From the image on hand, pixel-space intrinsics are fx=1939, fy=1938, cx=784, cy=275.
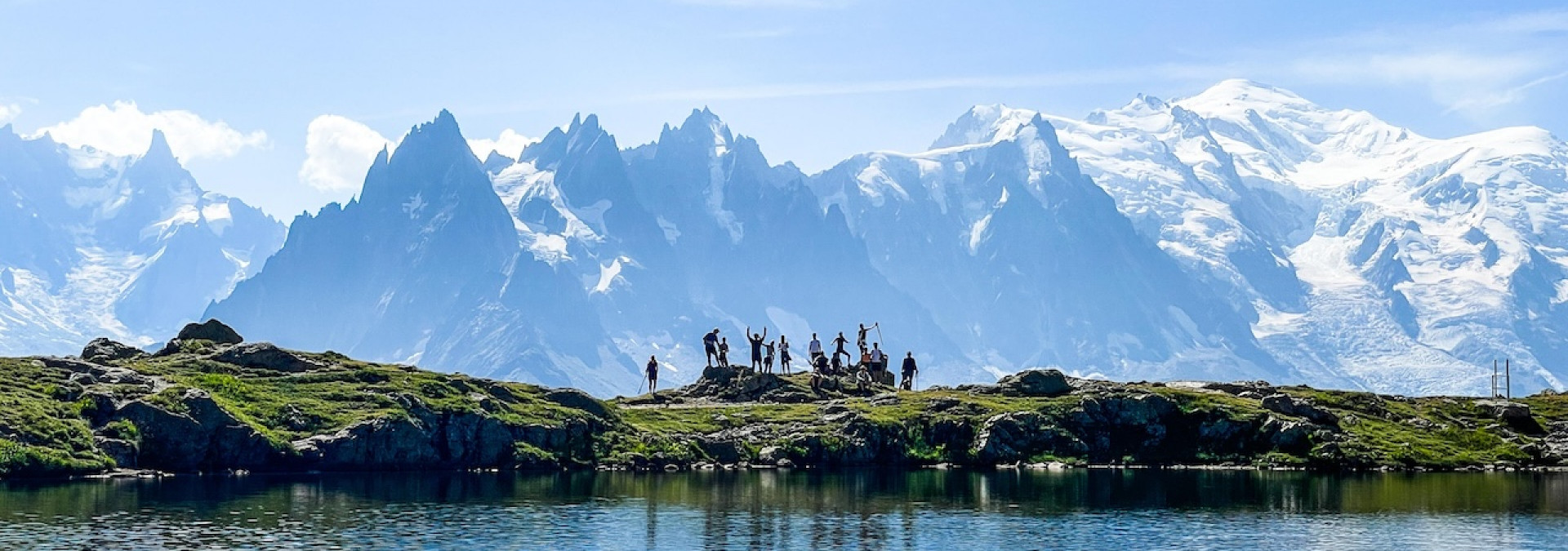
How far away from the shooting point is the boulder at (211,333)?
180750mm

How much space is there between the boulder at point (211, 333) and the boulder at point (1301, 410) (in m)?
94.6

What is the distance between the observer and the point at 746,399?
184 metres

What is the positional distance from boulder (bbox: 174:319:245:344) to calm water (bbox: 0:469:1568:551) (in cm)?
4267

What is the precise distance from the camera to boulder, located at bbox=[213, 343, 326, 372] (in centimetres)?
16900

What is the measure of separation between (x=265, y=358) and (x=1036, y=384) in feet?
238

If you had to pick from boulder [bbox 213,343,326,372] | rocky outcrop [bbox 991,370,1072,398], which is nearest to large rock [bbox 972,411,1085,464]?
rocky outcrop [bbox 991,370,1072,398]

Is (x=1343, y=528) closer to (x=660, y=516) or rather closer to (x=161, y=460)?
(x=660, y=516)

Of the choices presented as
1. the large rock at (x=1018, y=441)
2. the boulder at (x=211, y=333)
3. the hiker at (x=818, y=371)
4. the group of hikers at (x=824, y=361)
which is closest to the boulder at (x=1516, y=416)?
the large rock at (x=1018, y=441)

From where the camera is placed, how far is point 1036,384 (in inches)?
7441

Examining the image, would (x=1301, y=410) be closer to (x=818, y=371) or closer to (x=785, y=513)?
(x=818, y=371)

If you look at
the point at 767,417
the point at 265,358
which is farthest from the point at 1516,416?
the point at 265,358

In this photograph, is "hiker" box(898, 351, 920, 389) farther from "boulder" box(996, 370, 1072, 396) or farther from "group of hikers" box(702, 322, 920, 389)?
"boulder" box(996, 370, 1072, 396)

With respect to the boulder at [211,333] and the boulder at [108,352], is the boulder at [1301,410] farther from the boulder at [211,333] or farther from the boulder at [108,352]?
the boulder at [108,352]

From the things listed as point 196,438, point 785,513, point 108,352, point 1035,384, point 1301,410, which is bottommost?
point 785,513
